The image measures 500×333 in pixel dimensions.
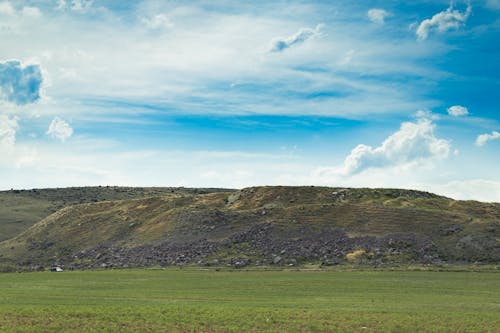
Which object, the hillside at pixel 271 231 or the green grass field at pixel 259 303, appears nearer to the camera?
the green grass field at pixel 259 303

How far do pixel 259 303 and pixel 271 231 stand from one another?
51.5 meters

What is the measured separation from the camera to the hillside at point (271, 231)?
275 ft

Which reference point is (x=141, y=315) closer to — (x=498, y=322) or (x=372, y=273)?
(x=498, y=322)

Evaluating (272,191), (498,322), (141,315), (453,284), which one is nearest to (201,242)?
(272,191)

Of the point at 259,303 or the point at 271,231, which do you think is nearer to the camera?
the point at 259,303

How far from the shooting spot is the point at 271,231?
311 feet

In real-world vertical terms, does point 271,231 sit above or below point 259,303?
above

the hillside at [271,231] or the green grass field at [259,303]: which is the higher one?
the hillside at [271,231]

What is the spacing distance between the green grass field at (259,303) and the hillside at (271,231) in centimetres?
1475

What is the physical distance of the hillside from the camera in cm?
8375

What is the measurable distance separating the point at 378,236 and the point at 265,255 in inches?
752

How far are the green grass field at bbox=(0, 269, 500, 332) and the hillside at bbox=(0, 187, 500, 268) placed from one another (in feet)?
48.4

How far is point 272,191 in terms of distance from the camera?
4582 inches

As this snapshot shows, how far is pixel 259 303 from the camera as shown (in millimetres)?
43500
